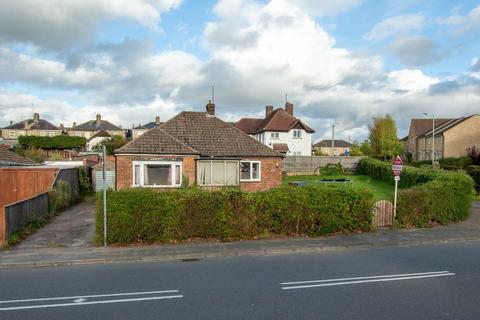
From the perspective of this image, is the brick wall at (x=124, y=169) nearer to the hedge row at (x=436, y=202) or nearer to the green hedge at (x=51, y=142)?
the hedge row at (x=436, y=202)

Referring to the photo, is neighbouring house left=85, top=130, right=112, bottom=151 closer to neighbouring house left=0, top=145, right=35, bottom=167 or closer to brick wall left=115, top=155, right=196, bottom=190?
neighbouring house left=0, top=145, right=35, bottom=167

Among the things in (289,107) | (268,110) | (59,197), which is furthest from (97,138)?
(59,197)

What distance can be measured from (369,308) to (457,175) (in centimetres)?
1313

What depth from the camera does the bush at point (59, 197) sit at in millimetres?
18337

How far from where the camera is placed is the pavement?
10.5m

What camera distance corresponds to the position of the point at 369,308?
6.64 metres

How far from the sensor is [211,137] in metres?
25.0

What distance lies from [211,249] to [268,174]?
1342 cm

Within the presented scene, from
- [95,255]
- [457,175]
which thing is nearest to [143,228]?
[95,255]

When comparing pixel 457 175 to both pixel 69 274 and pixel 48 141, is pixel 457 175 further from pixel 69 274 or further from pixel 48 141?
pixel 48 141

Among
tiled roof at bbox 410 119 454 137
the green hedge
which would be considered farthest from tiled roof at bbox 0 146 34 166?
tiled roof at bbox 410 119 454 137

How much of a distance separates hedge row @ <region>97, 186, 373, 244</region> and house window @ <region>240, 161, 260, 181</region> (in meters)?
10.8

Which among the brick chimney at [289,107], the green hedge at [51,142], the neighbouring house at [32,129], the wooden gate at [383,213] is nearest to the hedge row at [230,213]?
the wooden gate at [383,213]

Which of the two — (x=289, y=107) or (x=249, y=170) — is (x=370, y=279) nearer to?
(x=249, y=170)
